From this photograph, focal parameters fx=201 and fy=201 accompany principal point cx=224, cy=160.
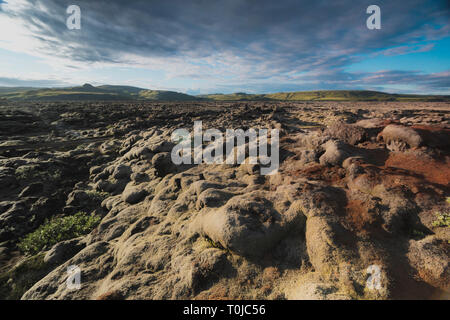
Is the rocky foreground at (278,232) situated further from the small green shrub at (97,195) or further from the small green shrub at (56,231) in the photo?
the small green shrub at (97,195)

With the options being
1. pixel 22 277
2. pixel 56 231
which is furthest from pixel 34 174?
pixel 22 277

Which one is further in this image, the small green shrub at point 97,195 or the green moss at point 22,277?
the small green shrub at point 97,195

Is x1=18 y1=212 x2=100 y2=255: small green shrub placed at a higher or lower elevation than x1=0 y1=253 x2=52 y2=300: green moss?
higher

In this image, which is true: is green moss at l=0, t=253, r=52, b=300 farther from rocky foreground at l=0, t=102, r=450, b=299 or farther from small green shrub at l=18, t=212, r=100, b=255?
small green shrub at l=18, t=212, r=100, b=255

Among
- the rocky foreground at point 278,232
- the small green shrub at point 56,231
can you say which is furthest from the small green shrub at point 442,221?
the small green shrub at point 56,231

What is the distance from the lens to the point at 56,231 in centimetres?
1080

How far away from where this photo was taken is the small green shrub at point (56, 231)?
33.1 feet

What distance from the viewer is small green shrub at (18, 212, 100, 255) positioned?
10.1 meters

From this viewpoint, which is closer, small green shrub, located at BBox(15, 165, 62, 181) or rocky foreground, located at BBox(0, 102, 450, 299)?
rocky foreground, located at BBox(0, 102, 450, 299)

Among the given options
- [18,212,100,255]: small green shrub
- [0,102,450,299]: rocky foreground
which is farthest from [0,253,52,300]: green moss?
[18,212,100,255]: small green shrub

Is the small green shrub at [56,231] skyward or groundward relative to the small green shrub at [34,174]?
groundward

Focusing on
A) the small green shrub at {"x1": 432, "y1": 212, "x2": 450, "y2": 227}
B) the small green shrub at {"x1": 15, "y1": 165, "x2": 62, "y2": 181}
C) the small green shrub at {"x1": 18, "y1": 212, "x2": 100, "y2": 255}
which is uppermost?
the small green shrub at {"x1": 432, "y1": 212, "x2": 450, "y2": 227}

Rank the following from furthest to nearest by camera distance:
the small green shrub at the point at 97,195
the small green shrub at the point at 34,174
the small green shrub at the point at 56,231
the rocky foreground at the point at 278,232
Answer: the small green shrub at the point at 34,174
the small green shrub at the point at 97,195
the small green shrub at the point at 56,231
the rocky foreground at the point at 278,232
